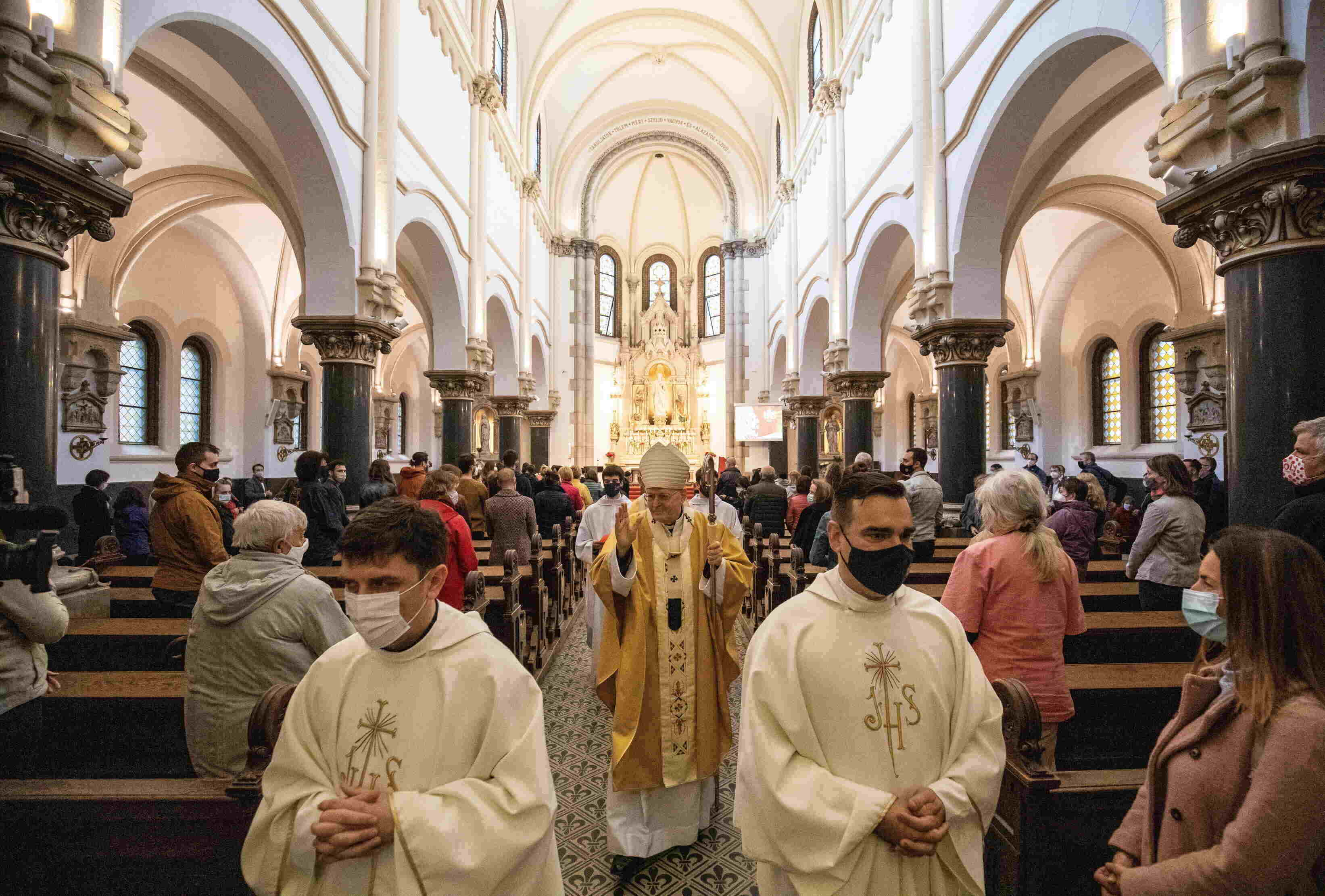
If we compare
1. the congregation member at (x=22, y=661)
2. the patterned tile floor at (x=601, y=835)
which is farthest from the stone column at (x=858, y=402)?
the congregation member at (x=22, y=661)

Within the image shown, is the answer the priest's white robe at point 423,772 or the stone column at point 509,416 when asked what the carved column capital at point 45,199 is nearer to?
the priest's white robe at point 423,772

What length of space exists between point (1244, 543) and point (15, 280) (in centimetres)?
591

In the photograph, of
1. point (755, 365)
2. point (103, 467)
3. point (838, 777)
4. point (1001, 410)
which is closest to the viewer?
point (838, 777)

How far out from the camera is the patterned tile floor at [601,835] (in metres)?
3.18

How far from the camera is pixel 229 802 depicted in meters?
2.18

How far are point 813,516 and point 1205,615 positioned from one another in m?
4.79

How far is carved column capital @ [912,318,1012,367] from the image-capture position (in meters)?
8.81

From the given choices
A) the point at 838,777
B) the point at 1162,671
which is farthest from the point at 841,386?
the point at 838,777

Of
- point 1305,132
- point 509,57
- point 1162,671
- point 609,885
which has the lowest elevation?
point 609,885

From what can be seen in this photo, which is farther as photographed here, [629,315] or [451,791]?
[629,315]

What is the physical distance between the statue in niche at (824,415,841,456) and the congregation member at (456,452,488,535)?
8.42 meters

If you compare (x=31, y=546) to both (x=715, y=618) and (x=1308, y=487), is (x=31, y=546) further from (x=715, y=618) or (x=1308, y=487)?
(x=1308, y=487)

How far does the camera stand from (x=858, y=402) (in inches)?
521

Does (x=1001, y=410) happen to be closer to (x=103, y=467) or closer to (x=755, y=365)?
(x=755, y=365)
